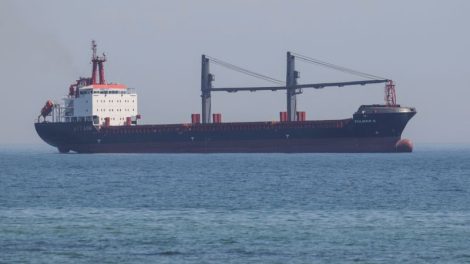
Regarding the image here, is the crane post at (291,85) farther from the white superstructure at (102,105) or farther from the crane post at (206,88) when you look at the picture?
the white superstructure at (102,105)

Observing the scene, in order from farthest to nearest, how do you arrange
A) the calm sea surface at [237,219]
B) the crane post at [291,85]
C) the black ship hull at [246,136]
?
the crane post at [291,85]
the black ship hull at [246,136]
the calm sea surface at [237,219]

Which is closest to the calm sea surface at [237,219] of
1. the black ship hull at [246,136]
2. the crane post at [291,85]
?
the black ship hull at [246,136]

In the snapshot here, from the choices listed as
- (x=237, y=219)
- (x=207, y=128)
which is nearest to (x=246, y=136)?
(x=207, y=128)

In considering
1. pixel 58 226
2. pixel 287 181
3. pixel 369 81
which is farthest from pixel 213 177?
pixel 369 81

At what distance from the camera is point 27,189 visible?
59.8 m

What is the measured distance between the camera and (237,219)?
4078cm

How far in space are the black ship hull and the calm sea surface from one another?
30.0 m

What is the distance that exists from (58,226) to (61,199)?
42.6ft

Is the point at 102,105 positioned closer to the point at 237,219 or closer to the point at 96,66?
the point at 96,66

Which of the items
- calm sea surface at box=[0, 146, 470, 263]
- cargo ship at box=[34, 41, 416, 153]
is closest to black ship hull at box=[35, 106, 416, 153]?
cargo ship at box=[34, 41, 416, 153]

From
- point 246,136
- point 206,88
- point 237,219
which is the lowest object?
point 237,219

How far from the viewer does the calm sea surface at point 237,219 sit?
3164 centimetres

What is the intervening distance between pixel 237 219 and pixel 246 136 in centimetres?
6549

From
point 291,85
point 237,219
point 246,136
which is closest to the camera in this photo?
point 237,219
